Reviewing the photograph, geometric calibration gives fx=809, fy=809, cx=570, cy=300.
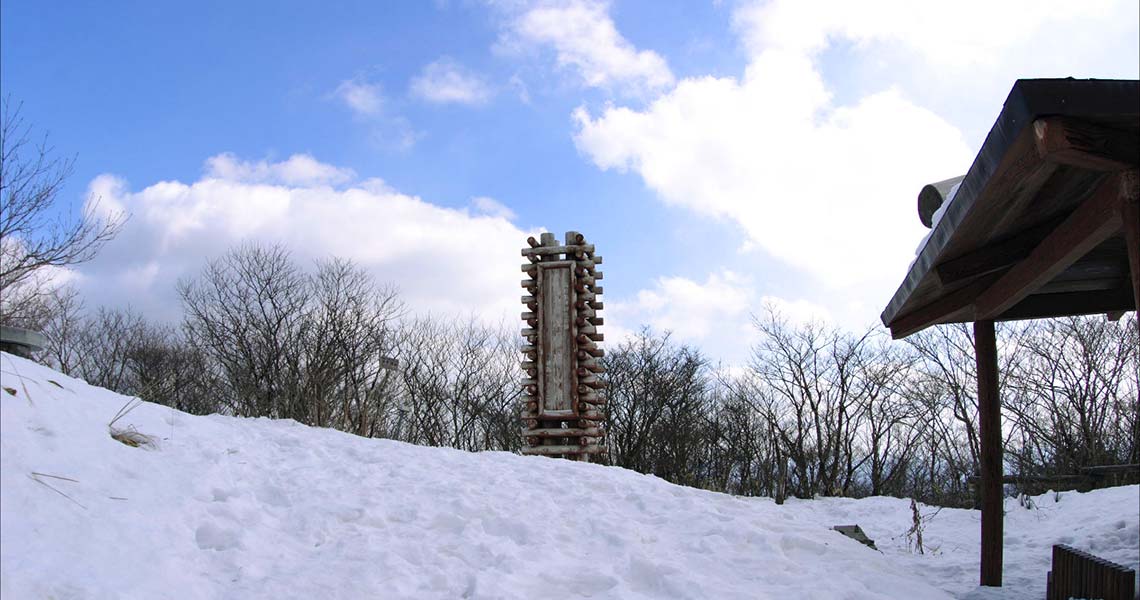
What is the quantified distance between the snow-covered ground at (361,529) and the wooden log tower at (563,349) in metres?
2.99

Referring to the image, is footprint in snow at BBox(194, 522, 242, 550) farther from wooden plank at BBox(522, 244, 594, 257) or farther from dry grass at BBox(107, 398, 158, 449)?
wooden plank at BBox(522, 244, 594, 257)

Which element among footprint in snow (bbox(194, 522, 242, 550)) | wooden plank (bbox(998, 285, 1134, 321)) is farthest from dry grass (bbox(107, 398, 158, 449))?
wooden plank (bbox(998, 285, 1134, 321))

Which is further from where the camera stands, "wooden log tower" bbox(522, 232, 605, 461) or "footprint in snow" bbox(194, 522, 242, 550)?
"wooden log tower" bbox(522, 232, 605, 461)

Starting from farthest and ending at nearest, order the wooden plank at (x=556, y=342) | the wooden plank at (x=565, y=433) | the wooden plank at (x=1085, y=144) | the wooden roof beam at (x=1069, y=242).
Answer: the wooden plank at (x=556, y=342) < the wooden plank at (x=565, y=433) < the wooden roof beam at (x=1069, y=242) < the wooden plank at (x=1085, y=144)

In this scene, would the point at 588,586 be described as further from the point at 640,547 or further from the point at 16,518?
the point at 16,518

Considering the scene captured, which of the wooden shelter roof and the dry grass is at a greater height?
the wooden shelter roof

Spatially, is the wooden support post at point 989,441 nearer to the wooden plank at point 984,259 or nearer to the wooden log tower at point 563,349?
the wooden plank at point 984,259

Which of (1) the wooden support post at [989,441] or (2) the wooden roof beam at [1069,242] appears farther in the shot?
(1) the wooden support post at [989,441]

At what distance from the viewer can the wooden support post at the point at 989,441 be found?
254 inches

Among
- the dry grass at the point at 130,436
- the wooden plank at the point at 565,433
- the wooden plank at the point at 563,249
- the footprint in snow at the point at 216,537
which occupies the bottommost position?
the footprint in snow at the point at 216,537

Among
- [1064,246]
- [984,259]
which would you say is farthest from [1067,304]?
[1064,246]

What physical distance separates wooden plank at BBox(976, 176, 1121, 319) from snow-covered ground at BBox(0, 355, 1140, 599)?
222 centimetres

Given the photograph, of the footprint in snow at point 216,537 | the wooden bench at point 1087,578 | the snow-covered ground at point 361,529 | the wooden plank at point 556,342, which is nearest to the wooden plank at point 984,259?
the wooden bench at point 1087,578

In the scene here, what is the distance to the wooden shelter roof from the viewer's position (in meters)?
3.50
